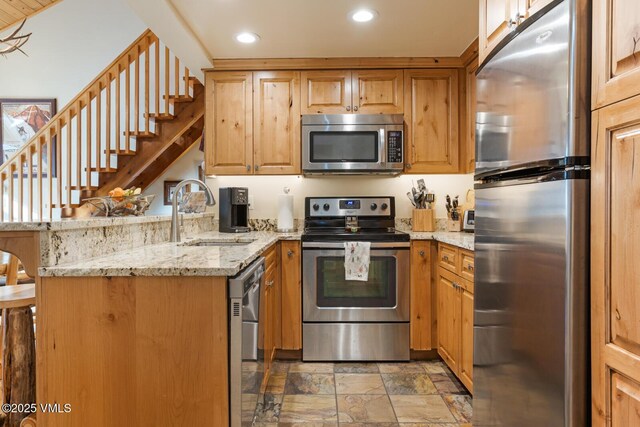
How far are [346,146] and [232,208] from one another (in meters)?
1.09

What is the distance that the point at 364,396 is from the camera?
2266mm

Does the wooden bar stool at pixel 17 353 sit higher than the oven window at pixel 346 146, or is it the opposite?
the oven window at pixel 346 146

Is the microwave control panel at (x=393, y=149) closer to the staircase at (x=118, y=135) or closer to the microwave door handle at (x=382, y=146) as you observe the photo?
the microwave door handle at (x=382, y=146)

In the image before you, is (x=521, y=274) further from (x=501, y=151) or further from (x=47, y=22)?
(x=47, y=22)

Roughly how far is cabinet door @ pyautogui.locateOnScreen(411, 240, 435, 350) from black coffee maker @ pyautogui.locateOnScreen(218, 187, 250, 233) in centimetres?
144

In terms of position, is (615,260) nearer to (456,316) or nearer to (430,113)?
(456,316)

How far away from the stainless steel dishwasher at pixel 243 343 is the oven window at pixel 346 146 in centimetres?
148

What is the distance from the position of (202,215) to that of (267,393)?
1532mm

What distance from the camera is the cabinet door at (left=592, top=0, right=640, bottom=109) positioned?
891 mm

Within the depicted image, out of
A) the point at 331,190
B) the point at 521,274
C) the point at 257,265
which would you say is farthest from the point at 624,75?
the point at 331,190

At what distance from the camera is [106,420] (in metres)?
1.35

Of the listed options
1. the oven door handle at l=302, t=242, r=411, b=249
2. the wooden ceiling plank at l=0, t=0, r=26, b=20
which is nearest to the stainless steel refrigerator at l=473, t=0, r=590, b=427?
the oven door handle at l=302, t=242, r=411, b=249

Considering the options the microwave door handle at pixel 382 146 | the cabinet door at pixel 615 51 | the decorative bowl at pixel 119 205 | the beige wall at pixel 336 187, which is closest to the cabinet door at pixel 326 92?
the microwave door handle at pixel 382 146

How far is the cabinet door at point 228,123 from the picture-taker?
315 centimetres
